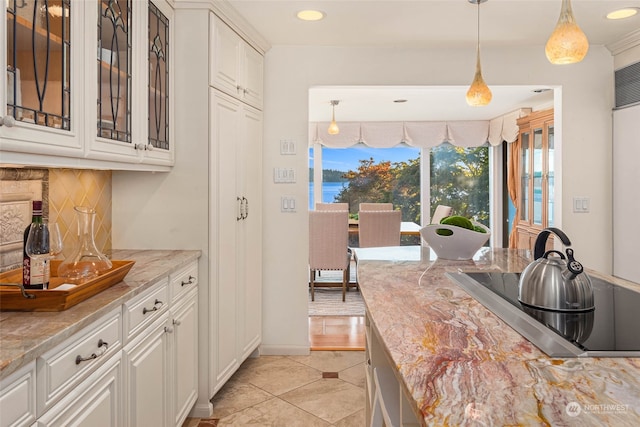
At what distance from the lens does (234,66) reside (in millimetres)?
2764

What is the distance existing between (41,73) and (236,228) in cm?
158

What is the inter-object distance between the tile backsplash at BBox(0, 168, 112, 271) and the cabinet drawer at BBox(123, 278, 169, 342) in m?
0.50

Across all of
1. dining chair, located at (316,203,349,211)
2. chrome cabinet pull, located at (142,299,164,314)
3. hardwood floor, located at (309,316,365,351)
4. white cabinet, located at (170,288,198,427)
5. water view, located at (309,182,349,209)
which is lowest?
hardwood floor, located at (309,316,365,351)

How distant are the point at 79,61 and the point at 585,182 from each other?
3339 mm

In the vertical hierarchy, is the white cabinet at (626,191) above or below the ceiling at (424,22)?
below

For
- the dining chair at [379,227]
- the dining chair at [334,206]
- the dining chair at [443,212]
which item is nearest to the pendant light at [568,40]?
the dining chair at [379,227]

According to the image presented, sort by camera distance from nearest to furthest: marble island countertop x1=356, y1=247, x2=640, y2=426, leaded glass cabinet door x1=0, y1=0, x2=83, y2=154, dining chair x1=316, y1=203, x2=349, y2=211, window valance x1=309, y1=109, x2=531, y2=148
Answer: marble island countertop x1=356, y1=247, x2=640, y2=426, leaded glass cabinet door x1=0, y1=0, x2=83, y2=154, dining chair x1=316, y1=203, x2=349, y2=211, window valance x1=309, y1=109, x2=531, y2=148

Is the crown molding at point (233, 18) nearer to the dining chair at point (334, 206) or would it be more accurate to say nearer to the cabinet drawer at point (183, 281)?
the cabinet drawer at point (183, 281)

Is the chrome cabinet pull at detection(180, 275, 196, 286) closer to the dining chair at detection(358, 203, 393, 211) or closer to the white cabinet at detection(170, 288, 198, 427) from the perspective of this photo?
the white cabinet at detection(170, 288, 198, 427)

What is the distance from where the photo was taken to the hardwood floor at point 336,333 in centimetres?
358

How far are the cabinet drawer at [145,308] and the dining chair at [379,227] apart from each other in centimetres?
354

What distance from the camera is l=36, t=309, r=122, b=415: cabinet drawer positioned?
3.67ft

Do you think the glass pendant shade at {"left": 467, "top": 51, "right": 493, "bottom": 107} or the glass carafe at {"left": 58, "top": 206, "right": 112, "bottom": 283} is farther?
the glass pendant shade at {"left": 467, "top": 51, "right": 493, "bottom": 107}

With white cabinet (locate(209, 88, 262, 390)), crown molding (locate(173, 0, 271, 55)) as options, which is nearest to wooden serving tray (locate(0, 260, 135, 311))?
white cabinet (locate(209, 88, 262, 390))
